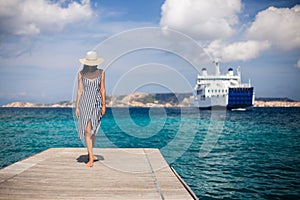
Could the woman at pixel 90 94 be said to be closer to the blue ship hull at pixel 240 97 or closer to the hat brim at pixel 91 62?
the hat brim at pixel 91 62

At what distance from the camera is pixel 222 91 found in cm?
6688

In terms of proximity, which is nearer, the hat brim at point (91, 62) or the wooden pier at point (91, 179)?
the wooden pier at point (91, 179)

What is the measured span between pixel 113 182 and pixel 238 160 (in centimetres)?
949

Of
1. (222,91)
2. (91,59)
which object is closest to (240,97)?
(222,91)

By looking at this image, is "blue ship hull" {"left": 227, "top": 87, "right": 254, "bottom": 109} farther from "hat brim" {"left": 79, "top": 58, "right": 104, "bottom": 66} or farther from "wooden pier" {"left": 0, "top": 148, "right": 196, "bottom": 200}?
"hat brim" {"left": 79, "top": 58, "right": 104, "bottom": 66}

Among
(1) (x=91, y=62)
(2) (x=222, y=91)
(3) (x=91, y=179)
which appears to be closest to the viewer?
(3) (x=91, y=179)

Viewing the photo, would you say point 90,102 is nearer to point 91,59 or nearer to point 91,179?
point 91,59

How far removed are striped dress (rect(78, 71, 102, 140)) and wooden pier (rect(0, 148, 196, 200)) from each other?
0.91 metres

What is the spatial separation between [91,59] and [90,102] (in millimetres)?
793

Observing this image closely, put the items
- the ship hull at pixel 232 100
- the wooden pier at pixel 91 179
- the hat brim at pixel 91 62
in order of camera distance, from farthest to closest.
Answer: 1. the ship hull at pixel 232 100
2. the hat brim at pixel 91 62
3. the wooden pier at pixel 91 179

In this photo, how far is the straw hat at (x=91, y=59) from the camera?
5902 mm

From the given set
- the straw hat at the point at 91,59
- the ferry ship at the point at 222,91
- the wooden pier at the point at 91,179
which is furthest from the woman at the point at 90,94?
the ferry ship at the point at 222,91

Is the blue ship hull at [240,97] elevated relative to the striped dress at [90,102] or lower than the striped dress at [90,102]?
lower

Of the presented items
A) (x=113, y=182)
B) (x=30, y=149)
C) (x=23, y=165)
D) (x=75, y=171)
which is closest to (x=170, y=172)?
(x=113, y=182)
